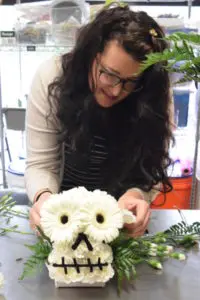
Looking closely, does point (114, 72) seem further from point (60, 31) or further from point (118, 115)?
point (60, 31)

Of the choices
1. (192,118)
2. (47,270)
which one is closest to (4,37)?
(192,118)

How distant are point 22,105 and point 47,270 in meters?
2.04

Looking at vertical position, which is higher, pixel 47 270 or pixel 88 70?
pixel 88 70

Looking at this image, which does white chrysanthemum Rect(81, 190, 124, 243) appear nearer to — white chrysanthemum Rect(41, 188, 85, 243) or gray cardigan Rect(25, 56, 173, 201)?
white chrysanthemum Rect(41, 188, 85, 243)

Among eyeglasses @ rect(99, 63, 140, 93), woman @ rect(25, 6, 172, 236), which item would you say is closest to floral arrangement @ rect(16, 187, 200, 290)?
woman @ rect(25, 6, 172, 236)

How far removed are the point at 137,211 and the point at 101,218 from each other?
0.78 ft

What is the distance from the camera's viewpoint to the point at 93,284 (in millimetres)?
816

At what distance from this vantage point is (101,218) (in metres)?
0.77

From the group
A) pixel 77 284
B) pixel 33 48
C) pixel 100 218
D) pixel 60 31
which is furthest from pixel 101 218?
pixel 33 48

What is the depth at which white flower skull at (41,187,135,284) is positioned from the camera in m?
0.74

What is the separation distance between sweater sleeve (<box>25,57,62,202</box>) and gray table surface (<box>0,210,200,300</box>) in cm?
30

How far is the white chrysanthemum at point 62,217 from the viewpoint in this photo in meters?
0.74

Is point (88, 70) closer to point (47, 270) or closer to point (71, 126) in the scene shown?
point (71, 126)

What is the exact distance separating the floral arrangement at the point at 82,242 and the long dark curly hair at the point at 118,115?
422 mm
